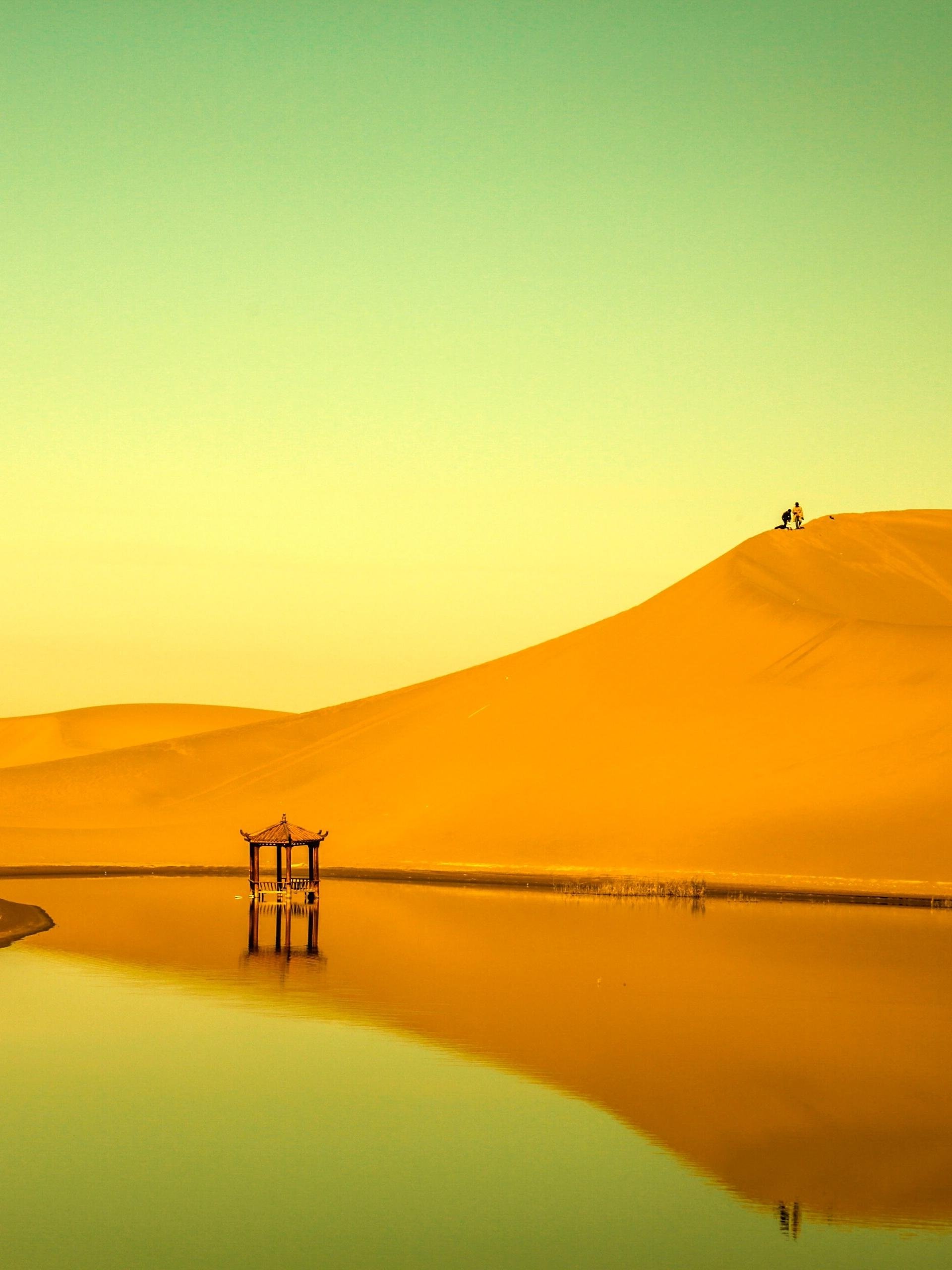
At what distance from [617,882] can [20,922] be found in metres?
16.5

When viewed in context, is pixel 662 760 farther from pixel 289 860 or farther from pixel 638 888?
pixel 289 860

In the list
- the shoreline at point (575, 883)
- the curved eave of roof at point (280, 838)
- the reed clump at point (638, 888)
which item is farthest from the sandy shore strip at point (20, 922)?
the reed clump at point (638, 888)

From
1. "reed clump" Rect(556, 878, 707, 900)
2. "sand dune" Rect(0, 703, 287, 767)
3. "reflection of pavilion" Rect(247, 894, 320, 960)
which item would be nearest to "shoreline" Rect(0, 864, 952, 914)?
"reed clump" Rect(556, 878, 707, 900)

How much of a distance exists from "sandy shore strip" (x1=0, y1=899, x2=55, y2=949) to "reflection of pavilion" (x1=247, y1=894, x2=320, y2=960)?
4.07 metres

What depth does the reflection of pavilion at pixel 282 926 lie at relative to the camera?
31062 millimetres

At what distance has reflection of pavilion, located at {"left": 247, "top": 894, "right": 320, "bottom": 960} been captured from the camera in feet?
102

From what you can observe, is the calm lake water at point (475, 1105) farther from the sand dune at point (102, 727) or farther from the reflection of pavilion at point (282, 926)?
the sand dune at point (102, 727)

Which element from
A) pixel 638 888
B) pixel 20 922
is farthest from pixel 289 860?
pixel 20 922

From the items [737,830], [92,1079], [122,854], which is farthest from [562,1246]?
[122,854]

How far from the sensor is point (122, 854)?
61094mm

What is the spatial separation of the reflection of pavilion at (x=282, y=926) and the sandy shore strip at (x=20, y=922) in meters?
4.07

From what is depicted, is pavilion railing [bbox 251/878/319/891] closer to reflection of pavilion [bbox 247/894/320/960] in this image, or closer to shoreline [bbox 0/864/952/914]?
reflection of pavilion [bbox 247/894/320/960]

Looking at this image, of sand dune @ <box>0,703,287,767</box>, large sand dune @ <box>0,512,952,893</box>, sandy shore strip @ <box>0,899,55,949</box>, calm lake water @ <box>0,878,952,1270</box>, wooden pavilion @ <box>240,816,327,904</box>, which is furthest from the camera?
sand dune @ <box>0,703,287,767</box>

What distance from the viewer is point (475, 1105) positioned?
58.2ft
